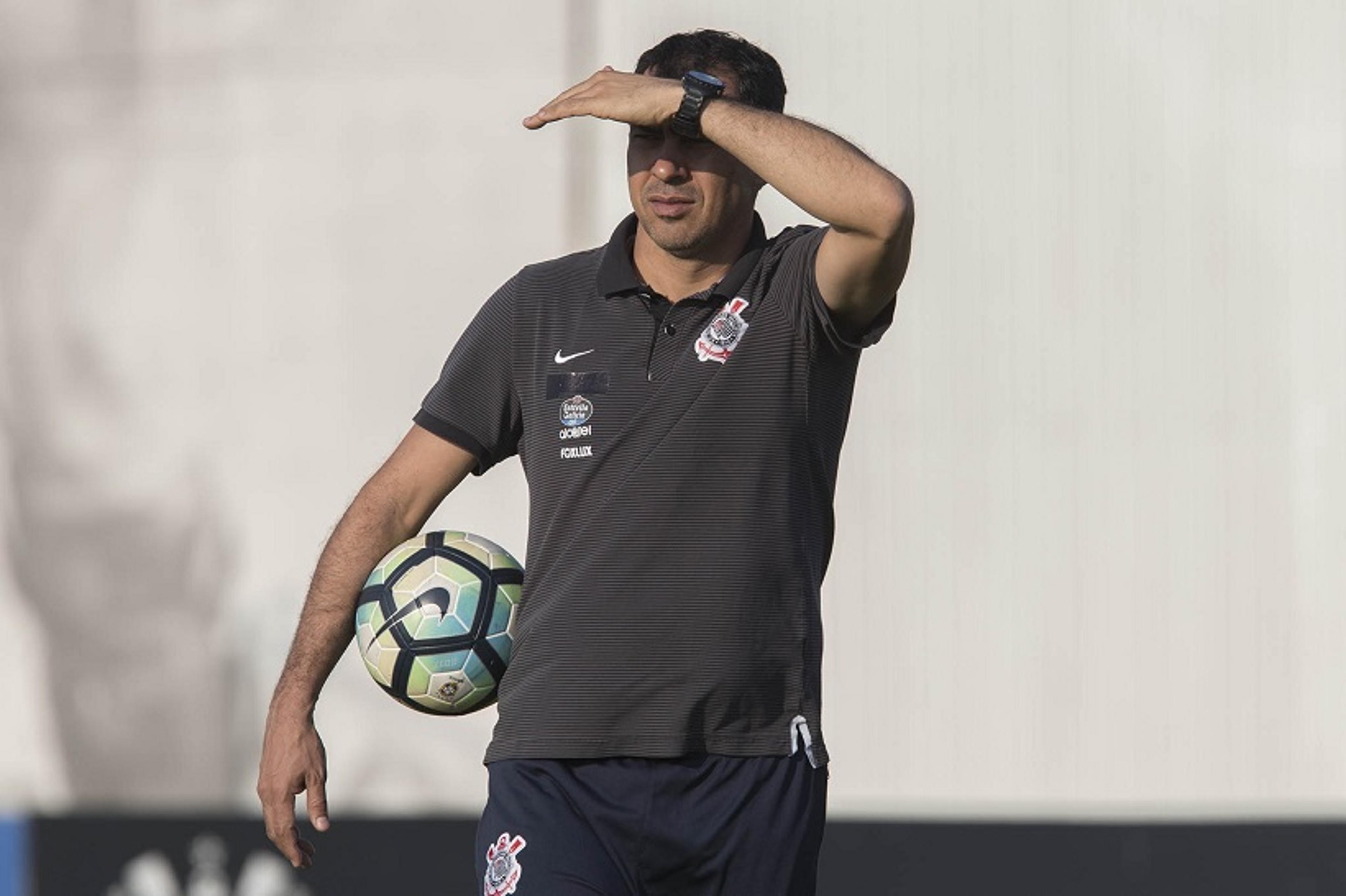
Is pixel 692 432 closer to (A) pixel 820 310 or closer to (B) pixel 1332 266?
(A) pixel 820 310

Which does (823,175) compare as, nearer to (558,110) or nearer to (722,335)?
(722,335)

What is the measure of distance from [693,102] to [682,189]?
221 mm

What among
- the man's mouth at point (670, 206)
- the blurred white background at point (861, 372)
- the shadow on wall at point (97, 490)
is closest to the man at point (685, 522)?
the man's mouth at point (670, 206)

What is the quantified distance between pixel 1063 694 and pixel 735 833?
3.77 meters

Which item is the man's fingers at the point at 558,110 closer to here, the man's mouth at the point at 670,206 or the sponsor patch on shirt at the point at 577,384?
the man's mouth at the point at 670,206

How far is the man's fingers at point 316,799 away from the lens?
3.93m

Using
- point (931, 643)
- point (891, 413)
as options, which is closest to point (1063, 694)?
point (931, 643)

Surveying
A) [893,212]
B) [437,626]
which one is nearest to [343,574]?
[437,626]

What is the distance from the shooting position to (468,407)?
4.12 meters

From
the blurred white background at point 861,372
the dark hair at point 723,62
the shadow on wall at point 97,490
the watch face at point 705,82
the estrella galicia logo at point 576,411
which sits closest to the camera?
the watch face at point 705,82

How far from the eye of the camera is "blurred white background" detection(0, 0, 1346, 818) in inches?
285

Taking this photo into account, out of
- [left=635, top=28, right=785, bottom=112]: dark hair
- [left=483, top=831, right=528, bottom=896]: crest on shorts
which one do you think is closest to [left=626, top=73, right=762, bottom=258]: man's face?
[left=635, top=28, right=785, bottom=112]: dark hair

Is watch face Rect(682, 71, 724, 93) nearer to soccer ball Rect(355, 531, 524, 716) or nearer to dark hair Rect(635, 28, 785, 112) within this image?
dark hair Rect(635, 28, 785, 112)

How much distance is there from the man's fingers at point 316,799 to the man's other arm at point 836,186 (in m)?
1.32
